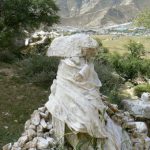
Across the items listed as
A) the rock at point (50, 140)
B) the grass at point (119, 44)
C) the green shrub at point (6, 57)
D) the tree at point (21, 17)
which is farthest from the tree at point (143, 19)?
the rock at point (50, 140)

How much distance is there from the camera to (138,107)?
12.2 m

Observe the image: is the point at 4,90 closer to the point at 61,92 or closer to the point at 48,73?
the point at 48,73

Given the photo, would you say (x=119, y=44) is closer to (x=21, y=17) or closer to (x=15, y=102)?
(x=21, y=17)

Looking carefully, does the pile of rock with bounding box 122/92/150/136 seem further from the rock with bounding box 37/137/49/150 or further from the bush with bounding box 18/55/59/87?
the rock with bounding box 37/137/49/150

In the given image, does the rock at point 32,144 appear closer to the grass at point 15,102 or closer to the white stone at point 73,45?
the white stone at point 73,45

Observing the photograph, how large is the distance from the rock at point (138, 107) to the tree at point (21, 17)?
6.87 m

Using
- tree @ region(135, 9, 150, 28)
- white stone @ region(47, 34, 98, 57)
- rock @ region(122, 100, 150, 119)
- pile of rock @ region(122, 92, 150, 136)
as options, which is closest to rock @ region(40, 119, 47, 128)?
white stone @ region(47, 34, 98, 57)

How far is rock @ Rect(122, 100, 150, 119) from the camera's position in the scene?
11.9 meters

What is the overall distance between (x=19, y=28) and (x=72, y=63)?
42.7 feet

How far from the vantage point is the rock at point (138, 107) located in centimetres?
1186

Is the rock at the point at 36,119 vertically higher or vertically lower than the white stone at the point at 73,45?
lower

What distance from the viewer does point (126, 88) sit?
18.0 meters

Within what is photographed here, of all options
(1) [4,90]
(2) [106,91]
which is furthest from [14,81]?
(2) [106,91]

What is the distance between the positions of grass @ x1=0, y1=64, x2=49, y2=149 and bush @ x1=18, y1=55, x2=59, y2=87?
33cm
